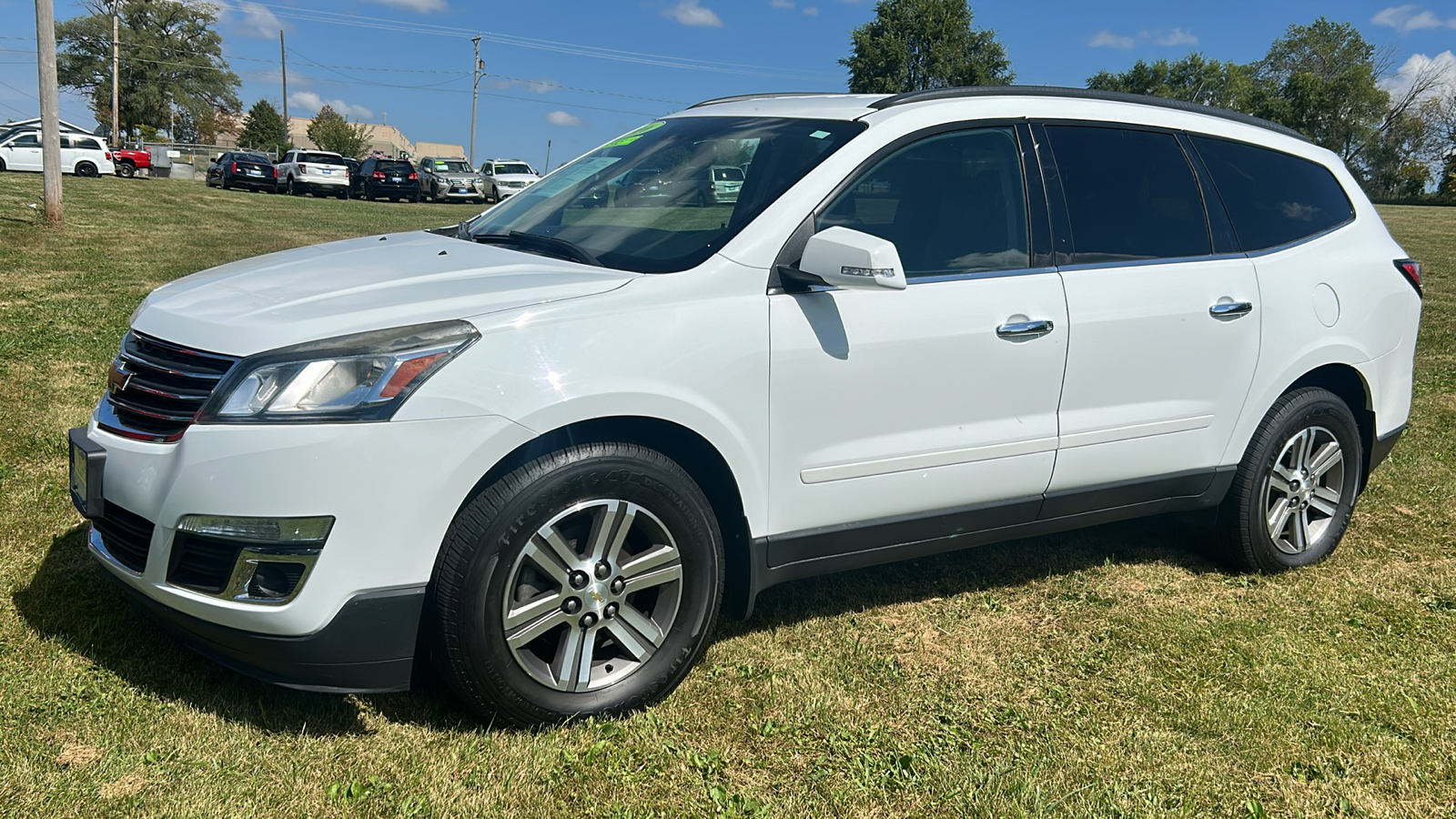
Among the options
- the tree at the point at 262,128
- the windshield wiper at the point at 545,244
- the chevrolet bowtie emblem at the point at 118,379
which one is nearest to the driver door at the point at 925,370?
the windshield wiper at the point at 545,244

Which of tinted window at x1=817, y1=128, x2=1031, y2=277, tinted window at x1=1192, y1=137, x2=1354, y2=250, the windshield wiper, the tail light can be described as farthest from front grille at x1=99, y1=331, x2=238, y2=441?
the tail light

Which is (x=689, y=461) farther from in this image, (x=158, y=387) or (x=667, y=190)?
(x=158, y=387)

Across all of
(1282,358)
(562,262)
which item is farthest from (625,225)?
(1282,358)

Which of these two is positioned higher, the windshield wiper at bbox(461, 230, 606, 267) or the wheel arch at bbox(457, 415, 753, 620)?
the windshield wiper at bbox(461, 230, 606, 267)

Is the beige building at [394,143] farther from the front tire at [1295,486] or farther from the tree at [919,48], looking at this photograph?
the front tire at [1295,486]

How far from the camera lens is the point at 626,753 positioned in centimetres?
297

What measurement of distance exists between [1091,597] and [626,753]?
7.04ft

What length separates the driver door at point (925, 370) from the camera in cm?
324

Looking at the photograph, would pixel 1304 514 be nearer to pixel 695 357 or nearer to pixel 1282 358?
pixel 1282 358

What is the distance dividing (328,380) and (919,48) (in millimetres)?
72604

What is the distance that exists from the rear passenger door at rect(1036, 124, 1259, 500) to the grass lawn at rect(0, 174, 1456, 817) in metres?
0.59

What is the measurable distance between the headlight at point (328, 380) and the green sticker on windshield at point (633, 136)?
1.83 m

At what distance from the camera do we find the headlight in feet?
8.62

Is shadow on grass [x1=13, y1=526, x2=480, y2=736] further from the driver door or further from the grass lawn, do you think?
the driver door
